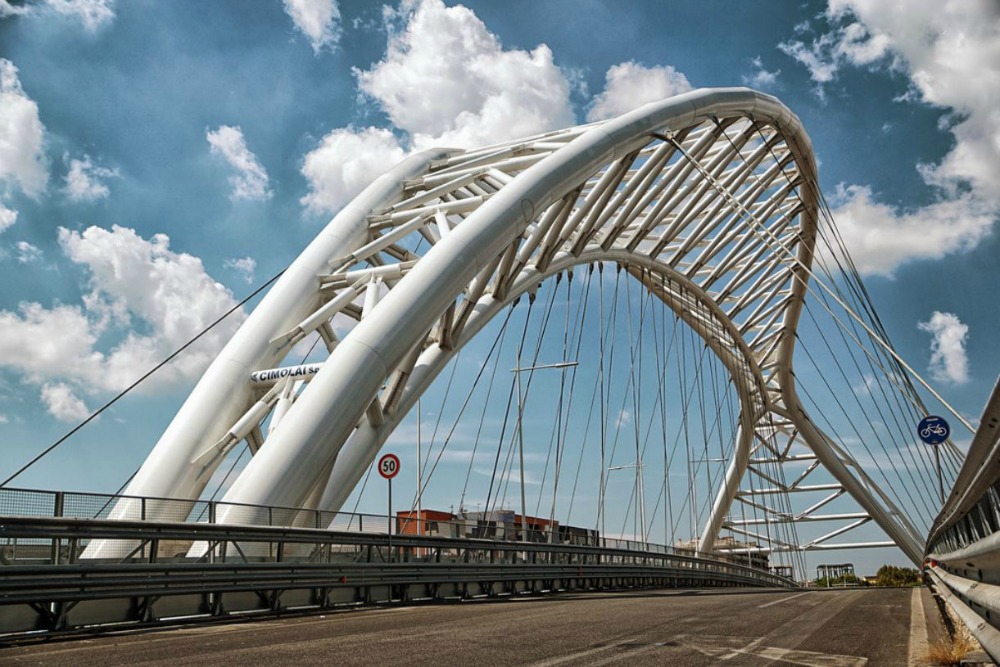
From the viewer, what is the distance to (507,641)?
26.6ft

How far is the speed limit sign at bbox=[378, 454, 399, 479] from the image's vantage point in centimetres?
1675

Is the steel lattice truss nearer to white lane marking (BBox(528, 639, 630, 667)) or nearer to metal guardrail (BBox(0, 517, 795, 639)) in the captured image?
metal guardrail (BBox(0, 517, 795, 639))

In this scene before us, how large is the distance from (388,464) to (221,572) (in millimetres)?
6279

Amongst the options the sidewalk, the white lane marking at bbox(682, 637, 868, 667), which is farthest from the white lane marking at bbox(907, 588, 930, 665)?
the white lane marking at bbox(682, 637, 868, 667)

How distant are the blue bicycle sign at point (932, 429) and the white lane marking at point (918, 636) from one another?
2827 mm

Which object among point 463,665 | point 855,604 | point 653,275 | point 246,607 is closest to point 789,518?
point 653,275

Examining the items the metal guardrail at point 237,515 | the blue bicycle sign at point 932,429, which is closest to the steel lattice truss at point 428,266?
the metal guardrail at point 237,515

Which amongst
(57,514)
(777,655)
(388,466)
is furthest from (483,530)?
(777,655)

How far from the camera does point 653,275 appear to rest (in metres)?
35.4

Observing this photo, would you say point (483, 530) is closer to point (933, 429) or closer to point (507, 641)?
point (933, 429)

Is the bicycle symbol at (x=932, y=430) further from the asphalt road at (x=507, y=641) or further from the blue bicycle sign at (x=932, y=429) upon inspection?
the asphalt road at (x=507, y=641)

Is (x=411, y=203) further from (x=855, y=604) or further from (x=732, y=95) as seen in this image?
(x=855, y=604)

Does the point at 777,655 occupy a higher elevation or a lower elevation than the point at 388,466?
lower

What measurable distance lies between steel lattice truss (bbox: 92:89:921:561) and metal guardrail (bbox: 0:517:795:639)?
1339mm
